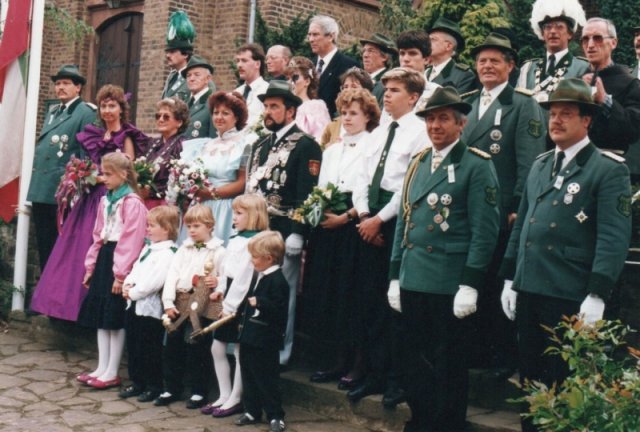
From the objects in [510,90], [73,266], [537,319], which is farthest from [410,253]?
[73,266]

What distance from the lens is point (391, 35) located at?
630 inches

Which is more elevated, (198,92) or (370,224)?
(198,92)

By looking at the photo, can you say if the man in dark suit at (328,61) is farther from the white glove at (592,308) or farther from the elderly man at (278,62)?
the white glove at (592,308)

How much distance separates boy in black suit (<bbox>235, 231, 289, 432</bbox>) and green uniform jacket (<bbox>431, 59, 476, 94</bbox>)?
1.91 meters

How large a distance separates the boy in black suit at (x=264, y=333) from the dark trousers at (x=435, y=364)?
103cm

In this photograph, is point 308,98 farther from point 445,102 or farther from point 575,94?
point 575,94

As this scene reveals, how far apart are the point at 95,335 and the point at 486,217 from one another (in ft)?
14.9

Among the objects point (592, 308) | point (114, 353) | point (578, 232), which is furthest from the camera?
point (114, 353)

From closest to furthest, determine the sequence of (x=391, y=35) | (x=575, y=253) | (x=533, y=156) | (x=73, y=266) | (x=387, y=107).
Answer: (x=575, y=253)
(x=533, y=156)
(x=387, y=107)
(x=73, y=266)
(x=391, y=35)

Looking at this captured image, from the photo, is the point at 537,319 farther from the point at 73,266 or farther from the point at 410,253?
the point at 73,266

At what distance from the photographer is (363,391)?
6.35 meters

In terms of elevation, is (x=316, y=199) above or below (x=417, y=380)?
above

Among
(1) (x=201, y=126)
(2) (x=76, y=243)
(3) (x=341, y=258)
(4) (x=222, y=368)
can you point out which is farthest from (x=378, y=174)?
(2) (x=76, y=243)

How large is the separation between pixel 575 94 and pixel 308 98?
141 inches
